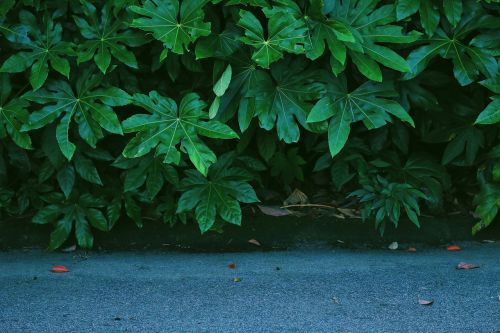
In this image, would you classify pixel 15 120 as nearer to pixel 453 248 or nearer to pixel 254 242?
pixel 254 242

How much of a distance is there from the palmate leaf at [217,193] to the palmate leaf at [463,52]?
3.58 ft

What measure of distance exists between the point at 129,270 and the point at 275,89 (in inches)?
49.4

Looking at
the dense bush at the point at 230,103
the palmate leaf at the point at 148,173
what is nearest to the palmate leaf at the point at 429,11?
the dense bush at the point at 230,103

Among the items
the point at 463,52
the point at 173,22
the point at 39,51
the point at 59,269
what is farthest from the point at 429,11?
the point at 59,269

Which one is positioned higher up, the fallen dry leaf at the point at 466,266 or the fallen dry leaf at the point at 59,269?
the fallen dry leaf at the point at 466,266

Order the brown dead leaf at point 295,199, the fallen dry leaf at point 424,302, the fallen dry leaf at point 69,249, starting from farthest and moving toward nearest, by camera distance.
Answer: the brown dead leaf at point 295,199, the fallen dry leaf at point 69,249, the fallen dry leaf at point 424,302

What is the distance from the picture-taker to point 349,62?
4391mm

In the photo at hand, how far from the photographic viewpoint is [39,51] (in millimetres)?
4098

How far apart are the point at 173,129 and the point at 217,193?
0.53 meters

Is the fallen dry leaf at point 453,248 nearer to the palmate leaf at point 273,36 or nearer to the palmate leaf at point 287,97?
the palmate leaf at point 287,97

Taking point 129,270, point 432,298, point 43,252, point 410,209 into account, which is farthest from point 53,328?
point 410,209

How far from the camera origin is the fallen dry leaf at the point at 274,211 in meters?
4.71

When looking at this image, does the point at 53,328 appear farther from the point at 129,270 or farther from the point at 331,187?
the point at 331,187

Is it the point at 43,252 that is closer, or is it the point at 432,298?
the point at 432,298
